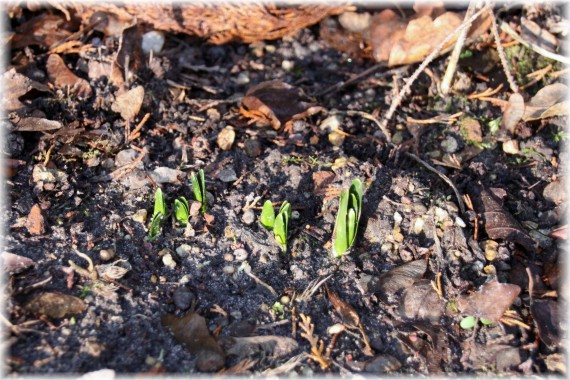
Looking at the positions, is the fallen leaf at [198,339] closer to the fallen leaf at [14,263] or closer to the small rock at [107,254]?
the small rock at [107,254]

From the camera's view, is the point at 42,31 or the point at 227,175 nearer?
the point at 227,175

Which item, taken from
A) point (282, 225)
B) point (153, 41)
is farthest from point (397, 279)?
point (153, 41)

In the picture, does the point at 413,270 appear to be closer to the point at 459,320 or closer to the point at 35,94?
the point at 459,320

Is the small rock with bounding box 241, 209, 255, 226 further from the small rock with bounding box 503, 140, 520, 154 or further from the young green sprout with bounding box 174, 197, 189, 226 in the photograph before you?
the small rock with bounding box 503, 140, 520, 154

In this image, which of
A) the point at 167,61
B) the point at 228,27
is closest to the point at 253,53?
the point at 228,27

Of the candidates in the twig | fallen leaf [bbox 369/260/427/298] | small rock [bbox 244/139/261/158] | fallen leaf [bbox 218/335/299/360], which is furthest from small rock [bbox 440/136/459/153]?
fallen leaf [bbox 218/335/299/360]

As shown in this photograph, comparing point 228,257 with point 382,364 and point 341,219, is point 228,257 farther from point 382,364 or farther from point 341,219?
point 382,364
